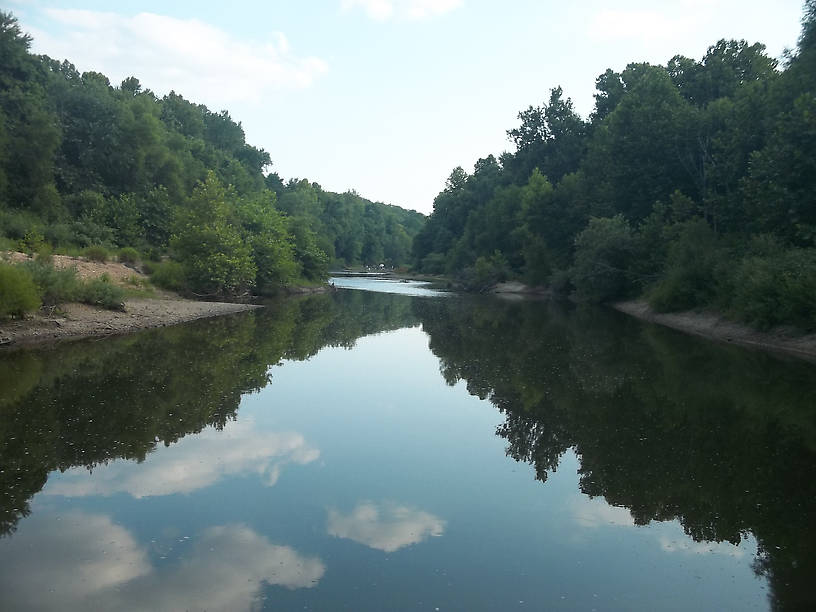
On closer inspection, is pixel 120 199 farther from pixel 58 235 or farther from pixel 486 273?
pixel 486 273

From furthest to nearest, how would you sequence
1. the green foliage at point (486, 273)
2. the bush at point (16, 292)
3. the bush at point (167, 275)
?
1. the green foliage at point (486, 273)
2. the bush at point (167, 275)
3. the bush at point (16, 292)

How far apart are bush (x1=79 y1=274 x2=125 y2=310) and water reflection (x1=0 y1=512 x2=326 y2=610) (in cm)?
2115

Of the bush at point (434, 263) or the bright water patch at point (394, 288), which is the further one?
the bush at point (434, 263)

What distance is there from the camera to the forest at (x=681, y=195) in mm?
28297

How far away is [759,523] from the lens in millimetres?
8562

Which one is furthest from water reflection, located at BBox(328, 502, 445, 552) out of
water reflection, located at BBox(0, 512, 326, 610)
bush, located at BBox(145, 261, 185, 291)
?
bush, located at BBox(145, 261, 185, 291)

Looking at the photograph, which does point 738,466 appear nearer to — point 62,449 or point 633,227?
point 62,449

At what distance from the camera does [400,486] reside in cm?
991

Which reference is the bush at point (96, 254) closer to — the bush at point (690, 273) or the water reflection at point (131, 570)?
the water reflection at point (131, 570)

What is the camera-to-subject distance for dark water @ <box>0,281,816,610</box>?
Answer: 22.2ft

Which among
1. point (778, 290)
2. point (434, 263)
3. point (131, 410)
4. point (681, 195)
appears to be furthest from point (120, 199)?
point (434, 263)

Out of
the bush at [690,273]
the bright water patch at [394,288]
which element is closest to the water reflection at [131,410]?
the bush at [690,273]

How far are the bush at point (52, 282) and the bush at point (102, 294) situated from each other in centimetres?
75

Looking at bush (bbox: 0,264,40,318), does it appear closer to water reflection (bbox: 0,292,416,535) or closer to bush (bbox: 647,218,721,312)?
water reflection (bbox: 0,292,416,535)
